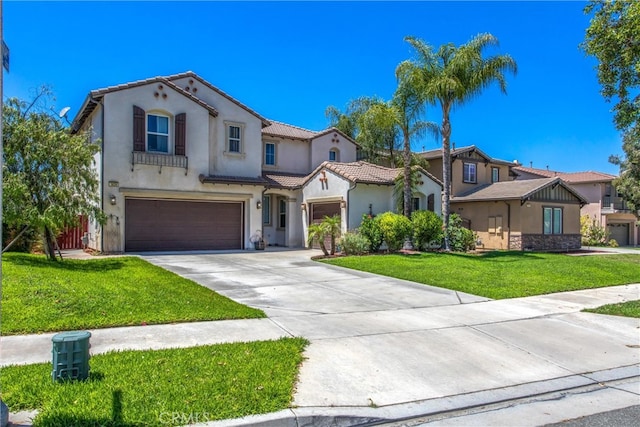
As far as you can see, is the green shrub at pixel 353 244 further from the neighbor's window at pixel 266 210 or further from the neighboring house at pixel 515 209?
the neighboring house at pixel 515 209

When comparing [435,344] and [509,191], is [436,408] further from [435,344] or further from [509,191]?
[509,191]

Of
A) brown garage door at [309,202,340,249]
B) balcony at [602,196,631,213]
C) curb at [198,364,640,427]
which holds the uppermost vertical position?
balcony at [602,196,631,213]

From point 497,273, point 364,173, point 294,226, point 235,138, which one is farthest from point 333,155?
point 497,273

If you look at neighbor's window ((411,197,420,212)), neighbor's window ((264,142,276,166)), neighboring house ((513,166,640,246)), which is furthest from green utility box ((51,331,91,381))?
neighboring house ((513,166,640,246))

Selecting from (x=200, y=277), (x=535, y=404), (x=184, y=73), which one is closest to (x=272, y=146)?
(x=184, y=73)

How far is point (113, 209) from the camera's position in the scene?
18344 millimetres

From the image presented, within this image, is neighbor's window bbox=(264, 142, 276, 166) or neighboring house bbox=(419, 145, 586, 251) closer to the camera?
neighbor's window bbox=(264, 142, 276, 166)

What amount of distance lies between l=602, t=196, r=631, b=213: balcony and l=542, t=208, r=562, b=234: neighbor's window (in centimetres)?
1388

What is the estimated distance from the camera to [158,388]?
4613 mm

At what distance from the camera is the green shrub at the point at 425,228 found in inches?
793

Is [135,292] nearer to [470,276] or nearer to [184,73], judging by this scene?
[470,276]

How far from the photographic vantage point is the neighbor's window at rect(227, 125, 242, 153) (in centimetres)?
2189

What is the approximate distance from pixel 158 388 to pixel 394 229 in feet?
50.1

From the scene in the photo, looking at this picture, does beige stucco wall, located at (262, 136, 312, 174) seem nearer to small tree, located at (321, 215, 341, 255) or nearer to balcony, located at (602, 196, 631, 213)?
small tree, located at (321, 215, 341, 255)
